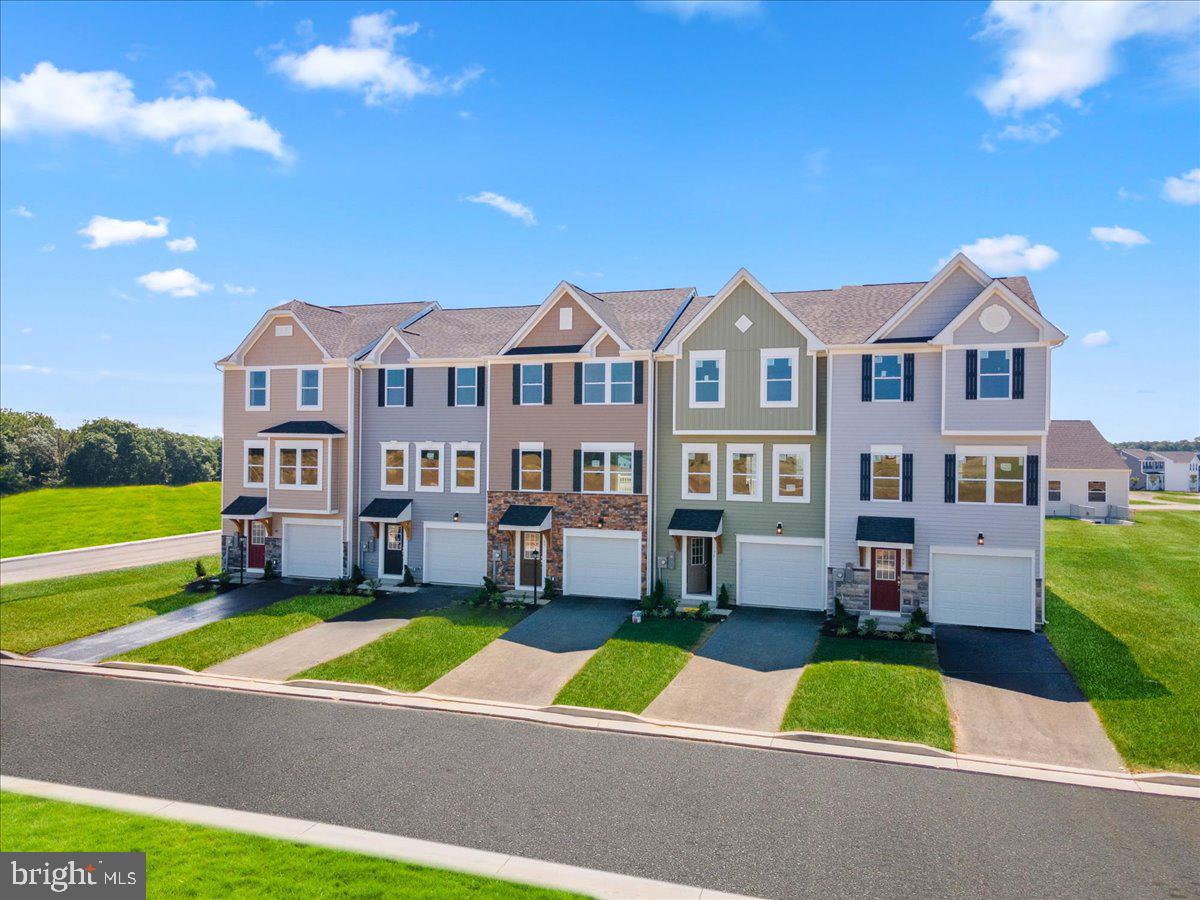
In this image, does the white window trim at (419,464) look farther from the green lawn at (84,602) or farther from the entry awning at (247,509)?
the green lawn at (84,602)

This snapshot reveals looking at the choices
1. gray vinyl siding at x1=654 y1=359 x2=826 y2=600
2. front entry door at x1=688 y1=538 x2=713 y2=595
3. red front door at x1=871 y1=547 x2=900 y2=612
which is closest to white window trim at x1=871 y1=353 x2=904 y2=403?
gray vinyl siding at x1=654 y1=359 x2=826 y2=600

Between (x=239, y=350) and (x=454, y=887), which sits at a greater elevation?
(x=239, y=350)

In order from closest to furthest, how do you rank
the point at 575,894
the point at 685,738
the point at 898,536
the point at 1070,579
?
the point at 575,894, the point at 685,738, the point at 898,536, the point at 1070,579

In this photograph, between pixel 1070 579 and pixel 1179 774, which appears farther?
pixel 1070 579

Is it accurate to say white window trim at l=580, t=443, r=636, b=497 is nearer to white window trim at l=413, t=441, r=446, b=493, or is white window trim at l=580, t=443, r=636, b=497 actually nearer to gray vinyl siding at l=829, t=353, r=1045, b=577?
white window trim at l=413, t=441, r=446, b=493

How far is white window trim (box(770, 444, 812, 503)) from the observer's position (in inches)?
953

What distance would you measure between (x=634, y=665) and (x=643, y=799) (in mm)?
6811

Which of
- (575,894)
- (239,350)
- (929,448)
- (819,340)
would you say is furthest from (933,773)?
(239,350)

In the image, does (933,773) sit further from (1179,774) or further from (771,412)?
(771,412)

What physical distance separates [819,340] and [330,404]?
1892 centimetres

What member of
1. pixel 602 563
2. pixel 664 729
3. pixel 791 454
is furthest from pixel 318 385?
pixel 664 729

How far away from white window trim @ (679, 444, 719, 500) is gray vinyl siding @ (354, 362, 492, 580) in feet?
25.4

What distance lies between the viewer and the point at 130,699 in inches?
683
